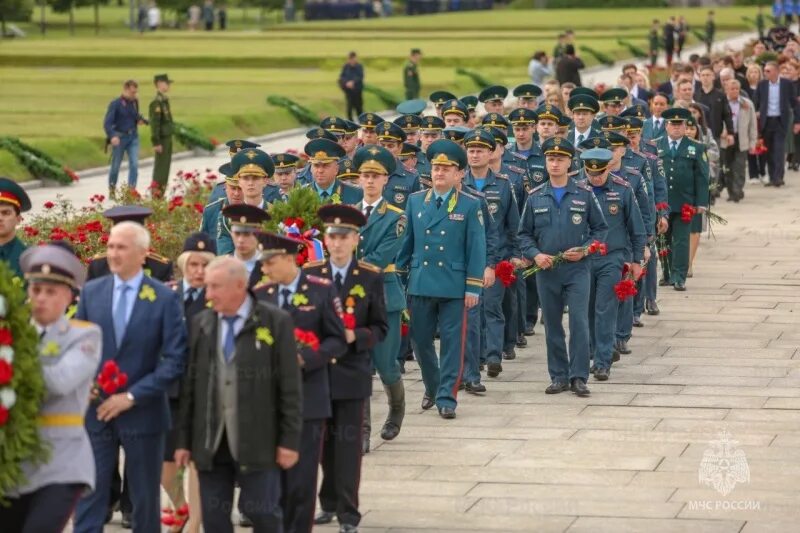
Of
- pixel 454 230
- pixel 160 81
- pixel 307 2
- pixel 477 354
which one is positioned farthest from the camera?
pixel 307 2

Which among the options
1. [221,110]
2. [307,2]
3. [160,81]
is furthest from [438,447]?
[307,2]

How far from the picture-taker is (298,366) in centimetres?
954

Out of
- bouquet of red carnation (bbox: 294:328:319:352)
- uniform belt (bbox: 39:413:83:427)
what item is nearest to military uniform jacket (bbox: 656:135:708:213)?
bouquet of red carnation (bbox: 294:328:319:352)

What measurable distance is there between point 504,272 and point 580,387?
56.6 inches

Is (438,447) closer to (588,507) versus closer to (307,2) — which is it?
(588,507)

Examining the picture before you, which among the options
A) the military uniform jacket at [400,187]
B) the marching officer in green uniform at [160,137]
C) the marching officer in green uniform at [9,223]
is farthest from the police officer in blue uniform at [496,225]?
the marching officer in green uniform at [160,137]

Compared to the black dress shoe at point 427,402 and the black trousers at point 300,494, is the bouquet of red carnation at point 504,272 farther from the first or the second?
the black trousers at point 300,494

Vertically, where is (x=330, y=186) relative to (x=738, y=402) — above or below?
above

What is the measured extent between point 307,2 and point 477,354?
111358 millimetres

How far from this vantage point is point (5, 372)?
8688 mm

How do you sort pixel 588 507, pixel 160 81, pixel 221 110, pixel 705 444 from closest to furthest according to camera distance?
pixel 588 507 < pixel 705 444 < pixel 160 81 < pixel 221 110

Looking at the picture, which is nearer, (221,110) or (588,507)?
(588,507)

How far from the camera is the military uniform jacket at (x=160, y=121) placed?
31781mm

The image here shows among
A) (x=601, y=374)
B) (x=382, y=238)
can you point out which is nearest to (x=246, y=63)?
(x=601, y=374)
